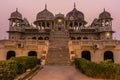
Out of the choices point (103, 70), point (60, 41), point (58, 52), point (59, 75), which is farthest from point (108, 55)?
point (59, 75)

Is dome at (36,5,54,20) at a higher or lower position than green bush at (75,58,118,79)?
higher

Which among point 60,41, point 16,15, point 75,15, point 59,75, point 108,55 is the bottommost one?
point 59,75

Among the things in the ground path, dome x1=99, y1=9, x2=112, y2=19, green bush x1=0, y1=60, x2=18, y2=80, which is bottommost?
the ground path

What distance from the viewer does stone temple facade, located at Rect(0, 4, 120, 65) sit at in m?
40.7

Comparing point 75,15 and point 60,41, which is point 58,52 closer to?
point 60,41

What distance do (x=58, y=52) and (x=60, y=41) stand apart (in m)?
7.01

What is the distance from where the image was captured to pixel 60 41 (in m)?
46.2

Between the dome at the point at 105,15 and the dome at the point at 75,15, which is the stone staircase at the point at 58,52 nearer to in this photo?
the dome at the point at 105,15

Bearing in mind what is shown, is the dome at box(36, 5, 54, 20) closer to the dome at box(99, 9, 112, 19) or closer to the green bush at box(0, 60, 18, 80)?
the dome at box(99, 9, 112, 19)

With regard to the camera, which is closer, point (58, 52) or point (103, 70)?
point (103, 70)

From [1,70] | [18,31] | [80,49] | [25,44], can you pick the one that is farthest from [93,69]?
[18,31]

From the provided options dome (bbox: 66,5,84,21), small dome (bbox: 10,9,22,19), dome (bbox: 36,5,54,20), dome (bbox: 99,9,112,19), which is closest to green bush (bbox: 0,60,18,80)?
small dome (bbox: 10,9,22,19)

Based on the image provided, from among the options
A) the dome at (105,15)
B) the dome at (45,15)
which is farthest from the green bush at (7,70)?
the dome at (45,15)

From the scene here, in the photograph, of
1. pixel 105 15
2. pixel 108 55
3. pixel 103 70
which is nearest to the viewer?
pixel 103 70
